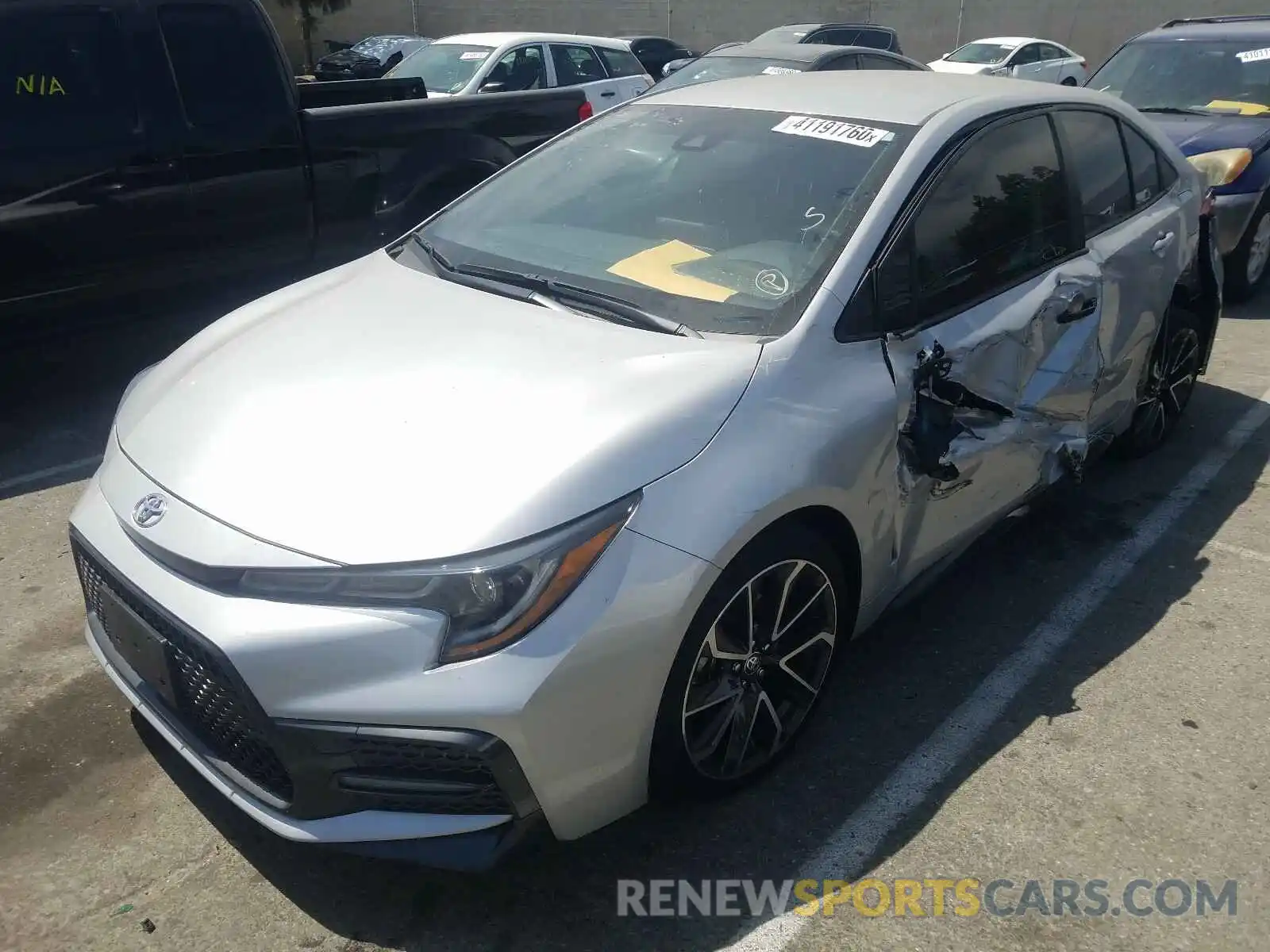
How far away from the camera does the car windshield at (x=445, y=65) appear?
33.1 feet

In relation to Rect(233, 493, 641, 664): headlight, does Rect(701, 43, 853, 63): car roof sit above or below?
below

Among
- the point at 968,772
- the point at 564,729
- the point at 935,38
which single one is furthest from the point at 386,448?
the point at 935,38

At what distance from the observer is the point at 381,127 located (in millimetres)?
Result: 5930

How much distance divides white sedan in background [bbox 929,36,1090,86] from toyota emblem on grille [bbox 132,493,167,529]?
1749 centimetres

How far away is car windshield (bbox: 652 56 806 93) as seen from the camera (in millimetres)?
9695

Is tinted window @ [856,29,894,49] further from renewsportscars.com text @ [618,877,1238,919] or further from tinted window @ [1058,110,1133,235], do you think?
renewsportscars.com text @ [618,877,1238,919]

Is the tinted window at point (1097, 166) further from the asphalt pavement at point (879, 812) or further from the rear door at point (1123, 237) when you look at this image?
the asphalt pavement at point (879, 812)

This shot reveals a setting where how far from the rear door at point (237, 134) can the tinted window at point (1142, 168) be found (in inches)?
159

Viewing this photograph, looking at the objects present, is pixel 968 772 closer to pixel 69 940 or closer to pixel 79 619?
pixel 69 940

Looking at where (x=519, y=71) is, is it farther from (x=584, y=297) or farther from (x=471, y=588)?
(x=471, y=588)

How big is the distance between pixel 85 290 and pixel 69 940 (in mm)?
3531

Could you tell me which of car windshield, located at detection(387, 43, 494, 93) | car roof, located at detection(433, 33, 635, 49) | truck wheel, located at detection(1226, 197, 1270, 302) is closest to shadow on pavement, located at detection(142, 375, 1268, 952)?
truck wheel, located at detection(1226, 197, 1270, 302)

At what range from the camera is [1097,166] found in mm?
3980

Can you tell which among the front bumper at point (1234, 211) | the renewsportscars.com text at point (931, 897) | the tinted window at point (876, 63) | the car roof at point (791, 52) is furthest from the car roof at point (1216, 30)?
the renewsportscars.com text at point (931, 897)
